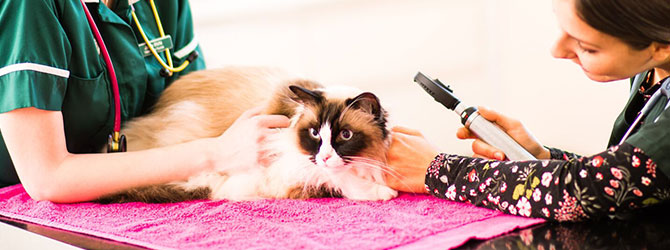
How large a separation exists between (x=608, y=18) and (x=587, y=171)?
273 mm

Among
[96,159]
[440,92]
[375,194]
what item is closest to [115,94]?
[96,159]

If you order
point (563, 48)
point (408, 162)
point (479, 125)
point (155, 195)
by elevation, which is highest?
point (563, 48)

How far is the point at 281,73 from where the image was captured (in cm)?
168

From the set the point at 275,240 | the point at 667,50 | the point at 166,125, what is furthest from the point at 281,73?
the point at 667,50

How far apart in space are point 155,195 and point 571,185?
943 mm

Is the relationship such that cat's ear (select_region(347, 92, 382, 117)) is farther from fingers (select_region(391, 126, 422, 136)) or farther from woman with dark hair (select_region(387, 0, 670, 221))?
woman with dark hair (select_region(387, 0, 670, 221))

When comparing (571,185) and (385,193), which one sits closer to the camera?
(571,185)

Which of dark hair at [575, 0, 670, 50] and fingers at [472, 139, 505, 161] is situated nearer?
dark hair at [575, 0, 670, 50]

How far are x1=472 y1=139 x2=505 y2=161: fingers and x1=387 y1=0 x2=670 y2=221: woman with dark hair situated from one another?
112 millimetres

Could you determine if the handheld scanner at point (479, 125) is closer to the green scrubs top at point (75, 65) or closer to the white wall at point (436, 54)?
the green scrubs top at point (75, 65)

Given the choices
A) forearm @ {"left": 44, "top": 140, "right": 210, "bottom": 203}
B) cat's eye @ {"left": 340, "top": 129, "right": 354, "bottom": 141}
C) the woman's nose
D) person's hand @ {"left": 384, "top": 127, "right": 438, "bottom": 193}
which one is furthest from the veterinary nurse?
the woman's nose

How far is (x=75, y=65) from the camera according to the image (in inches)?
55.4

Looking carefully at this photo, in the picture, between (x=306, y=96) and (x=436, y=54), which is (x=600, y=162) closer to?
(x=306, y=96)

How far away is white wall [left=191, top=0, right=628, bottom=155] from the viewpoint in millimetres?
2266
